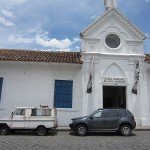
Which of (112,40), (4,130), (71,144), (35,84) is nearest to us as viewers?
(71,144)

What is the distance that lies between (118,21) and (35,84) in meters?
9.18

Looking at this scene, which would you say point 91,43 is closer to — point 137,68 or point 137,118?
point 137,68

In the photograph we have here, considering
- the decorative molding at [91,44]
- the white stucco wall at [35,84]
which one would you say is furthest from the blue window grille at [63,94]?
the decorative molding at [91,44]

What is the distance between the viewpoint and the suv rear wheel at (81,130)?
1373 centimetres

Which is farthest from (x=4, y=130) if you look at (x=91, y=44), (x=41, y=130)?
(x=91, y=44)

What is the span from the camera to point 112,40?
20.0 m

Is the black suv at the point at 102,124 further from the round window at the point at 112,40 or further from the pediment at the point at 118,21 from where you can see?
the pediment at the point at 118,21

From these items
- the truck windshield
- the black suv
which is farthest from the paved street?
the truck windshield

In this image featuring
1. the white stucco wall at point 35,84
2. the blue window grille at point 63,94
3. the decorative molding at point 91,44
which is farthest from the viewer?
the decorative molding at point 91,44

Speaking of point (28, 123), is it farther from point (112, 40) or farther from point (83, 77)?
point (112, 40)

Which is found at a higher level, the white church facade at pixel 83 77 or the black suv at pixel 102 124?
the white church facade at pixel 83 77

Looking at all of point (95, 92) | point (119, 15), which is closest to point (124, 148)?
point (95, 92)

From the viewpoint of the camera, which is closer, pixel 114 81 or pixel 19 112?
pixel 19 112

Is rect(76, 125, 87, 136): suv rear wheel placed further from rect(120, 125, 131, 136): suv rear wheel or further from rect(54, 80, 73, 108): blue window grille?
rect(54, 80, 73, 108): blue window grille
